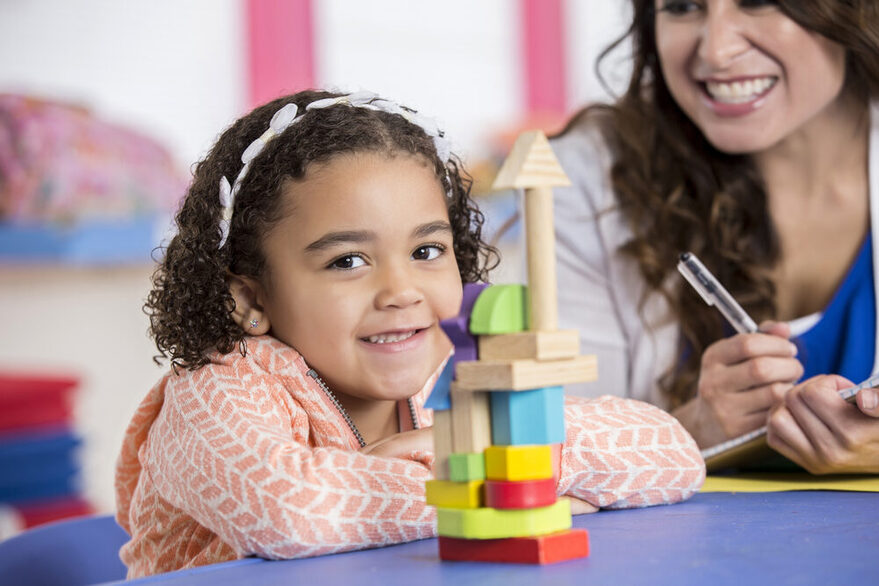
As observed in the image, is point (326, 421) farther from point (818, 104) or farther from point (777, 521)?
point (818, 104)

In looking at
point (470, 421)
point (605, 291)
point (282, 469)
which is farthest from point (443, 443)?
point (605, 291)

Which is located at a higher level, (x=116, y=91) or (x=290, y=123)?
(x=116, y=91)

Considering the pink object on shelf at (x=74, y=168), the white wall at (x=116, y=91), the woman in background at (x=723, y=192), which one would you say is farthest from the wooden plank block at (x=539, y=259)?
the pink object on shelf at (x=74, y=168)

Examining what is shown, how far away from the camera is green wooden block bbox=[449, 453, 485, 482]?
0.71m

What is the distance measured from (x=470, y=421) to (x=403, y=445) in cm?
19

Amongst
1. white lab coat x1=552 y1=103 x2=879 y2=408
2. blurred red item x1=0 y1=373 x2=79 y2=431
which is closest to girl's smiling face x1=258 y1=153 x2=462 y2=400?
white lab coat x1=552 y1=103 x2=879 y2=408

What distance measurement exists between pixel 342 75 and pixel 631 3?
5.71ft

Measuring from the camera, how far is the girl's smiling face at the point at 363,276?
939mm

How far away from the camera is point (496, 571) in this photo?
0.70 metres

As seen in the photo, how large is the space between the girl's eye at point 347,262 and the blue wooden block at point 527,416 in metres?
0.27

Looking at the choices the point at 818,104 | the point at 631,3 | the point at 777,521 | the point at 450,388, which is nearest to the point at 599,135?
the point at 631,3

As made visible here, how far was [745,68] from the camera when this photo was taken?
1413 millimetres

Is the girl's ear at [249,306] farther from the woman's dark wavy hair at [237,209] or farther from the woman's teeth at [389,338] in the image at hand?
the woman's teeth at [389,338]

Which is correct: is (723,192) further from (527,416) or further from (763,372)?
(527,416)
